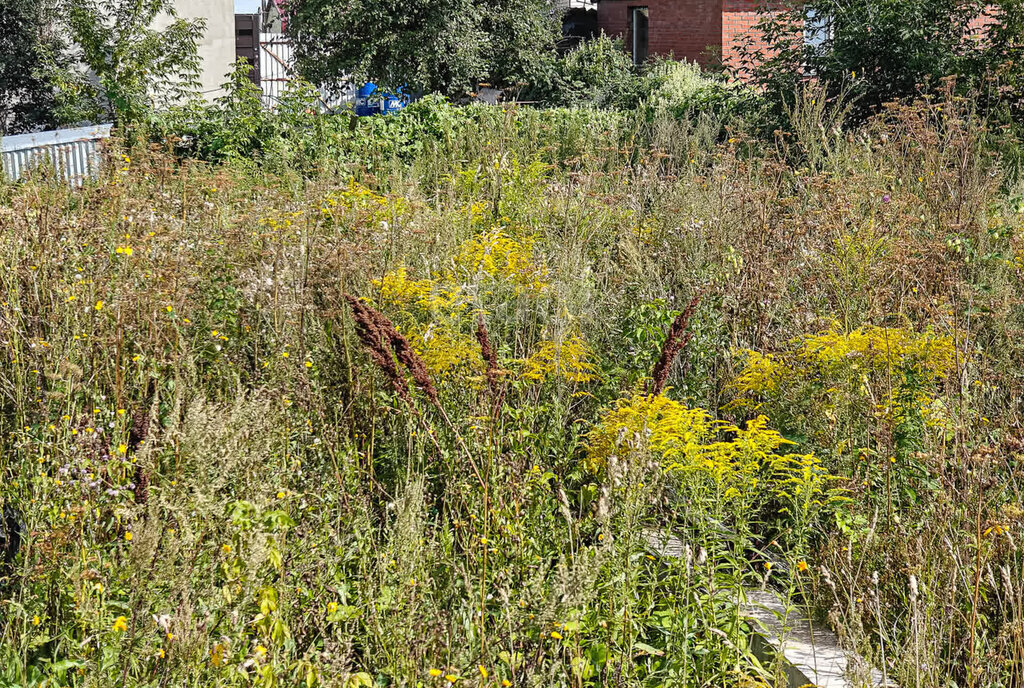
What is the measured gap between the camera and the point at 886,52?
11.7 m

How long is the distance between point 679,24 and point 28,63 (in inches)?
713

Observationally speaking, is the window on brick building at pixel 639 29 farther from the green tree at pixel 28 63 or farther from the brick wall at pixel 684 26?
the green tree at pixel 28 63

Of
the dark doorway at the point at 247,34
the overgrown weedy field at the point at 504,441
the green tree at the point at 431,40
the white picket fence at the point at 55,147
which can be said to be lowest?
the overgrown weedy field at the point at 504,441

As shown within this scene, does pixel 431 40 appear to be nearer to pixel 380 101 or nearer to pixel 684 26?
pixel 380 101

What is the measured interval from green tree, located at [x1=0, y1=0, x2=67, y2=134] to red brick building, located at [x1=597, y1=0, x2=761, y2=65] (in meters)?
15.9

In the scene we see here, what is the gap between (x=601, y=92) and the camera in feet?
65.1

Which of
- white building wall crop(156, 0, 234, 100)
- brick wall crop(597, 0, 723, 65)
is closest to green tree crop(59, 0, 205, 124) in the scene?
white building wall crop(156, 0, 234, 100)

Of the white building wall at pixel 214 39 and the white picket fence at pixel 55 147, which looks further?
the white building wall at pixel 214 39

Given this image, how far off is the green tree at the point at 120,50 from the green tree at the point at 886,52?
10.1 meters

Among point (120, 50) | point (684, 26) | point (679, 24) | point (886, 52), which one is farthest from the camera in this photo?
point (679, 24)

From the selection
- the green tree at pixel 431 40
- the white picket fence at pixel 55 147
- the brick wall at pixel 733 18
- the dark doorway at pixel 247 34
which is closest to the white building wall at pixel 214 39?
the green tree at pixel 431 40

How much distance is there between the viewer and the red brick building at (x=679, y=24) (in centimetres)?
2700

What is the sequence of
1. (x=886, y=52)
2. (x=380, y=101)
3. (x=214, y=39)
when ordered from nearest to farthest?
(x=886, y=52) < (x=214, y=39) < (x=380, y=101)

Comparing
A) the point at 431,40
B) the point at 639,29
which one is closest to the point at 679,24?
the point at 639,29
